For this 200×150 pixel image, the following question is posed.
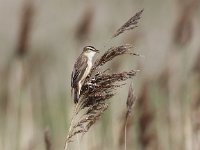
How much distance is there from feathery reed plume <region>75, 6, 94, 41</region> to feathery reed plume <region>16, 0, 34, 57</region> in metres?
0.48

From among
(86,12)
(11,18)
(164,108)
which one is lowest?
(164,108)

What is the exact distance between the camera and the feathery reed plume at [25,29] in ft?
16.5

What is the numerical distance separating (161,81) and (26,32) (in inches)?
50.3

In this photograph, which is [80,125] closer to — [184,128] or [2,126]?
[184,128]

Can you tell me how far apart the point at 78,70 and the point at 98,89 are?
8.3 inches

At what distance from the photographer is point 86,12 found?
5.62m

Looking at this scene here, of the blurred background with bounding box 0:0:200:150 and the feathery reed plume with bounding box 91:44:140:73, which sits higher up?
the blurred background with bounding box 0:0:200:150

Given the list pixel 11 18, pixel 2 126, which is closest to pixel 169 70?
pixel 2 126

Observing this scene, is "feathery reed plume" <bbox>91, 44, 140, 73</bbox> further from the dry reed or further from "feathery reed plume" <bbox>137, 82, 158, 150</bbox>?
"feathery reed plume" <bbox>137, 82, 158, 150</bbox>

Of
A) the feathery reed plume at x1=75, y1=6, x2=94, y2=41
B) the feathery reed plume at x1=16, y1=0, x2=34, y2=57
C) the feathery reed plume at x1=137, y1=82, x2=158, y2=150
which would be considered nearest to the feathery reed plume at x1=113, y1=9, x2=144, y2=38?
the feathery reed plume at x1=137, y1=82, x2=158, y2=150

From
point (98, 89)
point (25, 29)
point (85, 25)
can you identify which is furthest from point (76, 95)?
point (85, 25)

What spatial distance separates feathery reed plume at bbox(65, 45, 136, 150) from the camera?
3.56 meters

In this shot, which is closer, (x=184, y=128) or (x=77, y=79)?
(x=77, y=79)

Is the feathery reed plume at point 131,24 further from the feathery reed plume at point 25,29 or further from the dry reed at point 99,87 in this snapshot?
the feathery reed plume at point 25,29
